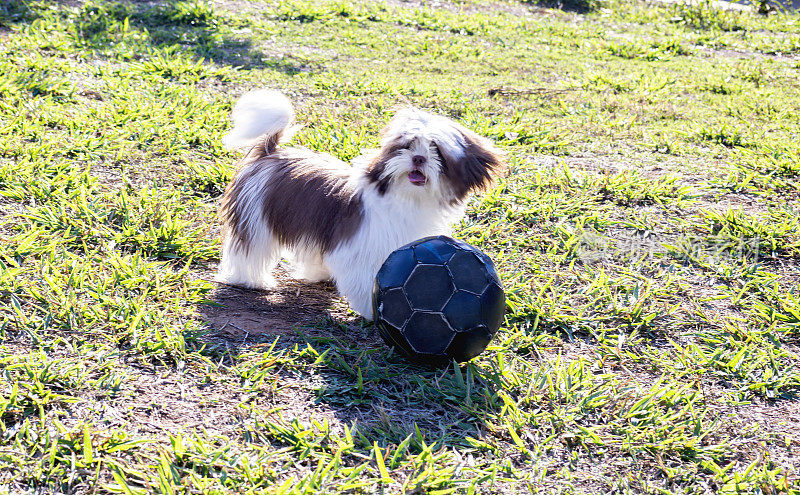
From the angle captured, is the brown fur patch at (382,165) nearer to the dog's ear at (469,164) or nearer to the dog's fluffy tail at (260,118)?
the dog's ear at (469,164)

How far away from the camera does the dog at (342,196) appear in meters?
3.52

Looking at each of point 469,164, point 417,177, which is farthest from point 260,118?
point 469,164

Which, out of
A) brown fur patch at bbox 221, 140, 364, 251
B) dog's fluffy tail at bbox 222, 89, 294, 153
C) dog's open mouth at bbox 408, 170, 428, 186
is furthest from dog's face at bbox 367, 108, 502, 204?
dog's fluffy tail at bbox 222, 89, 294, 153

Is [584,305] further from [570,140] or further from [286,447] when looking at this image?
[570,140]

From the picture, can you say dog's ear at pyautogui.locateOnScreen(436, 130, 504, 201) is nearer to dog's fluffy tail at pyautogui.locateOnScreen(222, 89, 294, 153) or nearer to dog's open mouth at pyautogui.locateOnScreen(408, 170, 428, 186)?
dog's open mouth at pyautogui.locateOnScreen(408, 170, 428, 186)

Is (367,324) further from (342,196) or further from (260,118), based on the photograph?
(260,118)

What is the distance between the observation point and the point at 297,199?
3893 mm

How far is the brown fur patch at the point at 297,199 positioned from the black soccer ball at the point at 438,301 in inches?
19.0

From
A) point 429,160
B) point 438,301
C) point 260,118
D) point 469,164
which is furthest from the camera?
point 260,118

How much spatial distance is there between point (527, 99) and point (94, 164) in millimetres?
4063

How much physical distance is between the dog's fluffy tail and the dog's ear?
3.13ft

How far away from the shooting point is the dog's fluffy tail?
3.99 metres

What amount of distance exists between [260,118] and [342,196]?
0.64m

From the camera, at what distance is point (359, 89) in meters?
7.39
